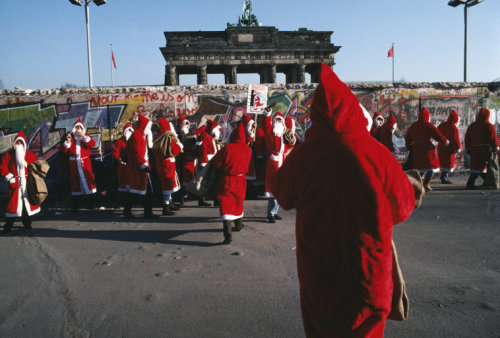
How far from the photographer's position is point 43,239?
18.4ft

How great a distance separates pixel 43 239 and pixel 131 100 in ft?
15.1

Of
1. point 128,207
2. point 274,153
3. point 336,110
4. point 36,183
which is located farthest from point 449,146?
point 36,183

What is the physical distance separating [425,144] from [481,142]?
1486mm

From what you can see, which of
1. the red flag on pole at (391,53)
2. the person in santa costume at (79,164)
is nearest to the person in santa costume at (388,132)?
the person in santa costume at (79,164)

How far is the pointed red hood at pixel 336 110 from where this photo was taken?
171 centimetres

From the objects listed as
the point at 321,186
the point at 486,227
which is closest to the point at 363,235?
the point at 321,186

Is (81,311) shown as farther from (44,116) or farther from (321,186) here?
(44,116)

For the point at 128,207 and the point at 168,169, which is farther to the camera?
the point at 168,169

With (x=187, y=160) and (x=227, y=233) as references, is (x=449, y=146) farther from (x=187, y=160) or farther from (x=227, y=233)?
(x=227, y=233)

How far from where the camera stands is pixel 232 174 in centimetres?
512

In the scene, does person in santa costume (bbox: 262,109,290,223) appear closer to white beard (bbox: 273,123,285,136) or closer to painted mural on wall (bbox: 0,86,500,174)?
white beard (bbox: 273,123,285,136)

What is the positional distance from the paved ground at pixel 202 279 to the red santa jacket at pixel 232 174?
1.75 feet

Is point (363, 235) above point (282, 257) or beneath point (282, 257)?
above

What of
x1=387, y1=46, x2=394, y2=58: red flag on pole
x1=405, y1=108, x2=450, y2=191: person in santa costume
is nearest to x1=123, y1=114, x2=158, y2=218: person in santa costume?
x1=405, y1=108, x2=450, y2=191: person in santa costume
